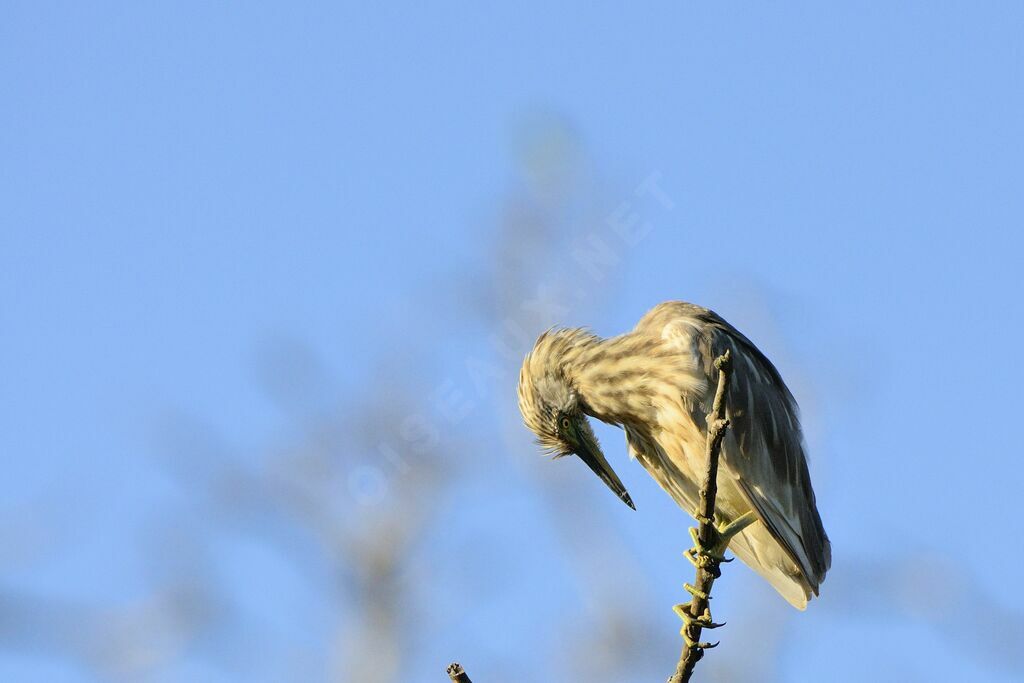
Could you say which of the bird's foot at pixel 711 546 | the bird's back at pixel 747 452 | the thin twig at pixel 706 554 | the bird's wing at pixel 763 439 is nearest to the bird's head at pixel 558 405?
the bird's back at pixel 747 452

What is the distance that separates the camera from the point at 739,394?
5.96 m

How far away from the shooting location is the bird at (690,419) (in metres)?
5.63

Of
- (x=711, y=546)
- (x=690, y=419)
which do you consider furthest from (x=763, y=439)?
(x=711, y=546)

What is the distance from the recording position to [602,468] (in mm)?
5941

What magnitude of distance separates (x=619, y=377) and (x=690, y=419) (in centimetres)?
43

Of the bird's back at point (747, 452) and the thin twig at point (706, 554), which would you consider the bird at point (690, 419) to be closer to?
the bird's back at point (747, 452)

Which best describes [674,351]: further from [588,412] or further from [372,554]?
[372,554]

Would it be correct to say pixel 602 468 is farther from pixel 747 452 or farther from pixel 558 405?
pixel 747 452

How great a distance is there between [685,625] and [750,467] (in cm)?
113

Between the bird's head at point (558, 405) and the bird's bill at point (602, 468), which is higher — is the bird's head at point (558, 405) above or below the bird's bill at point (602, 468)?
above

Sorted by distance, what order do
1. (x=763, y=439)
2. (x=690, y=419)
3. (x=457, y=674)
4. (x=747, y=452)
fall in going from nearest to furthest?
(x=457, y=674) → (x=690, y=419) → (x=747, y=452) → (x=763, y=439)

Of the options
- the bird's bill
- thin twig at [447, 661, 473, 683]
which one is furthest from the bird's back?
Answer: thin twig at [447, 661, 473, 683]

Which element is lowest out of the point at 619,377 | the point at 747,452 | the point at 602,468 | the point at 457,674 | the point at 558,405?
the point at 457,674

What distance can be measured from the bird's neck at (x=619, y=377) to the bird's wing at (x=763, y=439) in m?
0.15
